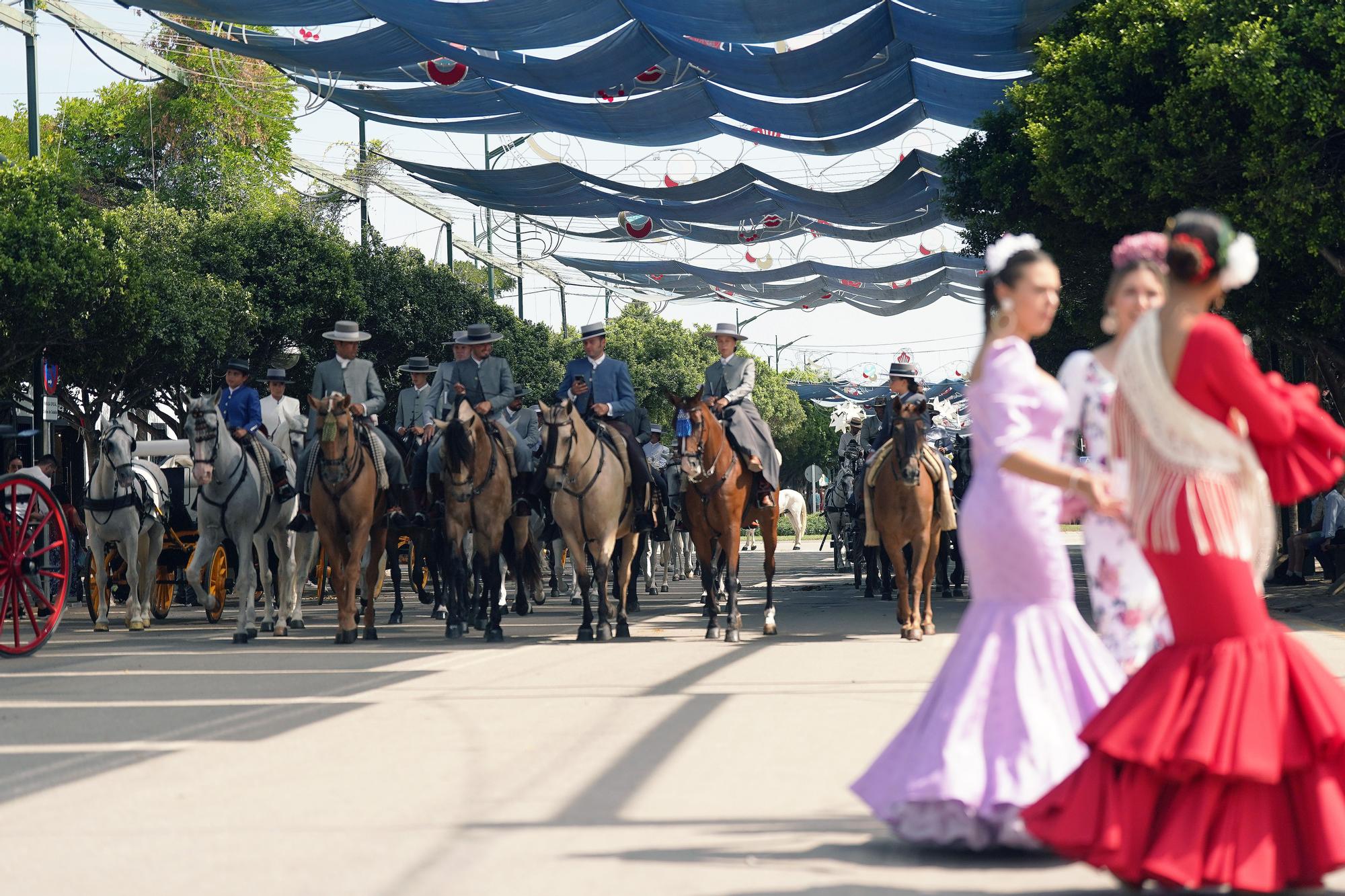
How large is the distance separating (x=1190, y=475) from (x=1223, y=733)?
90cm

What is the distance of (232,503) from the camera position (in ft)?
52.6

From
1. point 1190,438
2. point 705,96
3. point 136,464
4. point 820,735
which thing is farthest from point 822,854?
point 705,96

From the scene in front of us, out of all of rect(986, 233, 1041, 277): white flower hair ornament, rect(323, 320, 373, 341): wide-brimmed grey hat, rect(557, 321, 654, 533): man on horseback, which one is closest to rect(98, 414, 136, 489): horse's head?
rect(323, 320, 373, 341): wide-brimmed grey hat

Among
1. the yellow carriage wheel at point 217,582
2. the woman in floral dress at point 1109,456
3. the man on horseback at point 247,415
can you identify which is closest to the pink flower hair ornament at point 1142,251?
the woman in floral dress at point 1109,456

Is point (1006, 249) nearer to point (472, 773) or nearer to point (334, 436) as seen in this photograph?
point (472, 773)

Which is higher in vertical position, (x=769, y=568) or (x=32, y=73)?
(x=32, y=73)

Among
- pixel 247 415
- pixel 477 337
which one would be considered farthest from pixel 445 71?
pixel 247 415

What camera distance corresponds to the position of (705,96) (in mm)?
23469

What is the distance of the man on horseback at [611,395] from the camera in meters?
15.7

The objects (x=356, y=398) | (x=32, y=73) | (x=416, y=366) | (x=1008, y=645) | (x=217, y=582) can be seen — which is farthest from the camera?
(x=32, y=73)

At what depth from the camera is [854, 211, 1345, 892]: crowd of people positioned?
4.74 metres

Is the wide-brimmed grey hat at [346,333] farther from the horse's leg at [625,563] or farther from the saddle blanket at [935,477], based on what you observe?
the saddle blanket at [935,477]

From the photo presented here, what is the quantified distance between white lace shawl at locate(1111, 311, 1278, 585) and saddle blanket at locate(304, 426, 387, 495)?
11259 millimetres

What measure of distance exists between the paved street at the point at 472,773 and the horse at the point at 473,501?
5.26ft
